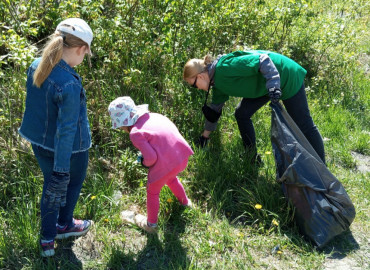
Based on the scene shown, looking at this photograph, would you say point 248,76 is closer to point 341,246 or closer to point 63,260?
point 341,246

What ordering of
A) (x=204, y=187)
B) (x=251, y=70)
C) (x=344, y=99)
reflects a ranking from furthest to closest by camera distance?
(x=344, y=99) → (x=204, y=187) → (x=251, y=70)

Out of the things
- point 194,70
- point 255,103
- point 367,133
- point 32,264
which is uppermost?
point 194,70

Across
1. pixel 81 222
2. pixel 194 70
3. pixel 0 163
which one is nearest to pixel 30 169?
pixel 0 163

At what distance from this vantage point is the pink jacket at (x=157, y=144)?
2.61m

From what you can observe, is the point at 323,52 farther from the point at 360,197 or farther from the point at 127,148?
the point at 127,148

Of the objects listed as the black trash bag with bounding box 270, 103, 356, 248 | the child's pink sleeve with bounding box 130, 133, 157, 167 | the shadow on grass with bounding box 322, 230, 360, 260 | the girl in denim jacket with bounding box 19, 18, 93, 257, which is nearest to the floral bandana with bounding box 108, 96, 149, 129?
the child's pink sleeve with bounding box 130, 133, 157, 167

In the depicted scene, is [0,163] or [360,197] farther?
[360,197]

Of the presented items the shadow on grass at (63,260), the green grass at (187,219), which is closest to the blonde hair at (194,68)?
the green grass at (187,219)

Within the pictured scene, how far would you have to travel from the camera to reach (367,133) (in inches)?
182

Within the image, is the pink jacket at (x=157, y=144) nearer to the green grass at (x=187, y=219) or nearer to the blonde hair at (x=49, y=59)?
the green grass at (x=187, y=219)

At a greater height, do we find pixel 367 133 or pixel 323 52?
pixel 323 52

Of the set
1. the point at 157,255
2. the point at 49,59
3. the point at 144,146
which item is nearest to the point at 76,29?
the point at 49,59

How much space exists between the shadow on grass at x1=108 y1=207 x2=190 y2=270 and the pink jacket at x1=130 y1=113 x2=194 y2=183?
52 cm

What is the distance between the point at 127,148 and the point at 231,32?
2152 mm
